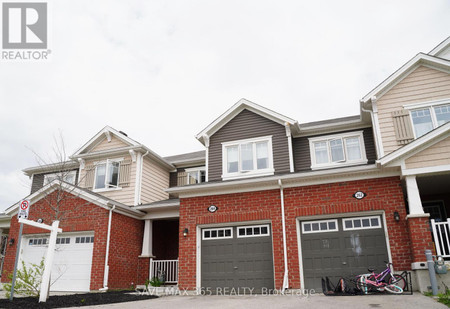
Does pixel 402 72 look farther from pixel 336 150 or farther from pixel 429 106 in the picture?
pixel 336 150

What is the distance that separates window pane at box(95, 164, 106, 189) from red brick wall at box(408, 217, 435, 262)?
1344 centimetres

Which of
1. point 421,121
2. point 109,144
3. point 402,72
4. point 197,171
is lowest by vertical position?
point 197,171

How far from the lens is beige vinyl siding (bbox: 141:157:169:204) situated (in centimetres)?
1606

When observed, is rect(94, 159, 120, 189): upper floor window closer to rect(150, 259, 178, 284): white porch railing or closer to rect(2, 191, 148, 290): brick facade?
rect(2, 191, 148, 290): brick facade

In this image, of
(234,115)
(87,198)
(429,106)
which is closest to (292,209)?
(234,115)

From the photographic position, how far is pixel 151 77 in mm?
16812

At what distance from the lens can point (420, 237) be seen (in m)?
9.00

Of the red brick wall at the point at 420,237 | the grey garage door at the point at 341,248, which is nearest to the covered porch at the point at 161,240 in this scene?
the grey garage door at the point at 341,248

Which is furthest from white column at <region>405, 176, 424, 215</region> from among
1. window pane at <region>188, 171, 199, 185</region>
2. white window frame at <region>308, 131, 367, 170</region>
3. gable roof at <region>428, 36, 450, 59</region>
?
window pane at <region>188, 171, 199, 185</region>

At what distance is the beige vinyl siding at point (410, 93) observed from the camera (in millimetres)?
11805

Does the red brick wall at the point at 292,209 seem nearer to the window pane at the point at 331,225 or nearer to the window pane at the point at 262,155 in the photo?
the window pane at the point at 331,225

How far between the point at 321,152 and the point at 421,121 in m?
3.78

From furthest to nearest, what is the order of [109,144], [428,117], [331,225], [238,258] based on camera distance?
[109,144], [428,117], [238,258], [331,225]

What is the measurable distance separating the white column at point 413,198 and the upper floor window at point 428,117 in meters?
2.71
